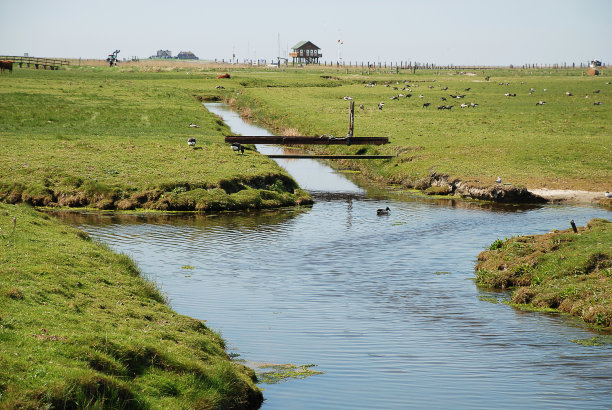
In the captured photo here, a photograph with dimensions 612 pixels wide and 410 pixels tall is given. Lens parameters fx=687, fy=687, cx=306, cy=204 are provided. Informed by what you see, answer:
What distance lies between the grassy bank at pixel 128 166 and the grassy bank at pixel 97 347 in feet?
72.9

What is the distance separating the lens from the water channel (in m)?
18.7

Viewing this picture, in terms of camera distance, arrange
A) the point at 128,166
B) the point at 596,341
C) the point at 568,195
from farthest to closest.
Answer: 1. the point at 128,166
2. the point at 568,195
3. the point at 596,341

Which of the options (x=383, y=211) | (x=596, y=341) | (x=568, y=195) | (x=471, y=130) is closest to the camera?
(x=596, y=341)

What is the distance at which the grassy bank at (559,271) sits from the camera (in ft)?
84.4

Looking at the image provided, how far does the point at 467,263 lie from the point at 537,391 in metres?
15.5

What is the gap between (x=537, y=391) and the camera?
61.1 feet

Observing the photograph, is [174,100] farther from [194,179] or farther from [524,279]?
[524,279]

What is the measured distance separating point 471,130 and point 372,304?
2171 inches

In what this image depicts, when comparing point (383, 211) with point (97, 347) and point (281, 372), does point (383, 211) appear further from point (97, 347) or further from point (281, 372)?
point (97, 347)

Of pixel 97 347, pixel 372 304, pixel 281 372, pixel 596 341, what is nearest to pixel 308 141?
pixel 372 304

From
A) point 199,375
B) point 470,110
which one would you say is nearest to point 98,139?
point 199,375

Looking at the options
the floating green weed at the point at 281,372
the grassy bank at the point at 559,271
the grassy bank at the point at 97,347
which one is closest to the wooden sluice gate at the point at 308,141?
the grassy bank at the point at 559,271

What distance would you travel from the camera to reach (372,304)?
88.7 feet

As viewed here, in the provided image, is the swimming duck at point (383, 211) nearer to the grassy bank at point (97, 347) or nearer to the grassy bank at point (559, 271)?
the grassy bank at point (559, 271)
